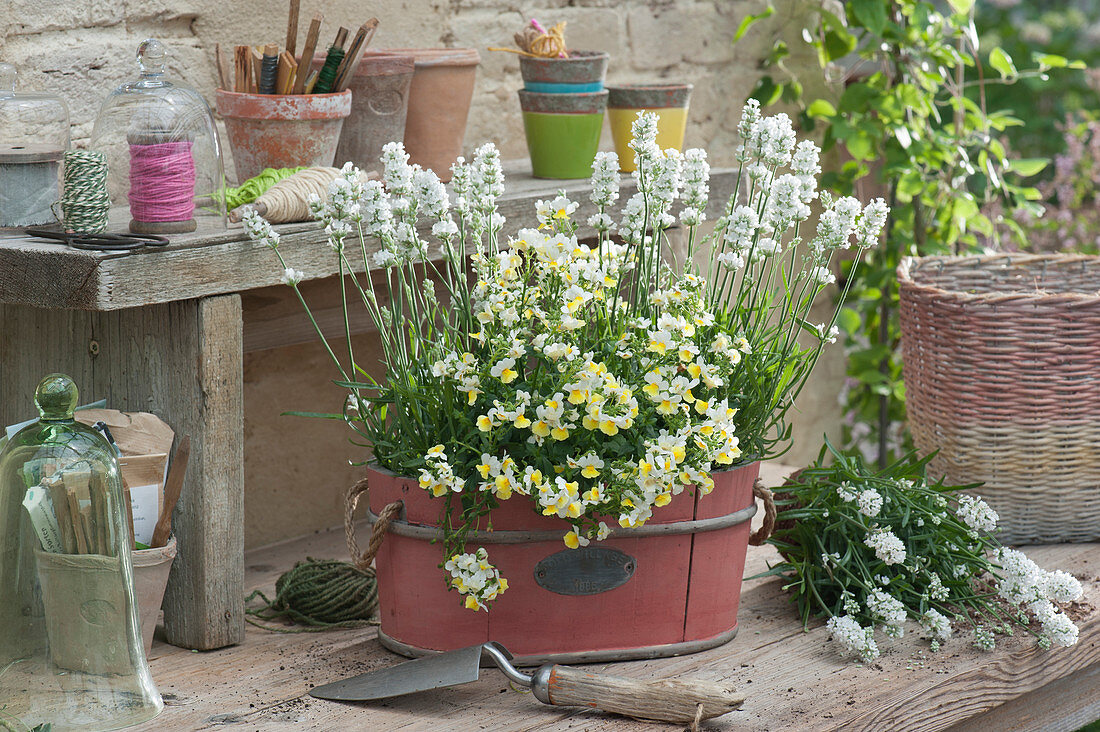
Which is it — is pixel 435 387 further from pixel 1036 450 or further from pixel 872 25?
pixel 872 25

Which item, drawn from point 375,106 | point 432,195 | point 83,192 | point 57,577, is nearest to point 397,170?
point 432,195

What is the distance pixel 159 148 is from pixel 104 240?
0.51 ft

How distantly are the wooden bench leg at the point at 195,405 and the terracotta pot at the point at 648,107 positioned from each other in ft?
3.09

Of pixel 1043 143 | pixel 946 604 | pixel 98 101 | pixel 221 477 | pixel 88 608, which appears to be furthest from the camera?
pixel 1043 143

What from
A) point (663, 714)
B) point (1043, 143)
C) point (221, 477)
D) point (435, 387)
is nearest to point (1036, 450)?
point (663, 714)

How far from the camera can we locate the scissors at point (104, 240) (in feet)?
5.17

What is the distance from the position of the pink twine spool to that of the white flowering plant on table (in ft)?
3.39

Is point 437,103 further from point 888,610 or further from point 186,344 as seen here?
point 888,610

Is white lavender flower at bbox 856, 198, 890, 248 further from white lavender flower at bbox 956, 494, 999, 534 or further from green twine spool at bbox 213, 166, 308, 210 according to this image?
green twine spool at bbox 213, 166, 308, 210

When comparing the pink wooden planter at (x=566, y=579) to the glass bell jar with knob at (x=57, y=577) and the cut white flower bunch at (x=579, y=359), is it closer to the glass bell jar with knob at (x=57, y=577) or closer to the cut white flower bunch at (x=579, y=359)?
the cut white flower bunch at (x=579, y=359)

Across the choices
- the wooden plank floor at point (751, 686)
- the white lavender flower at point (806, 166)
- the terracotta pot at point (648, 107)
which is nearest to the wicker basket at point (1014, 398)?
the wooden plank floor at point (751, 686)

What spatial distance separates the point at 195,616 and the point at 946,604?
1.14m

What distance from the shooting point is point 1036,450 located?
215 cm

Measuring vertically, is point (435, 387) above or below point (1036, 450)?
above
